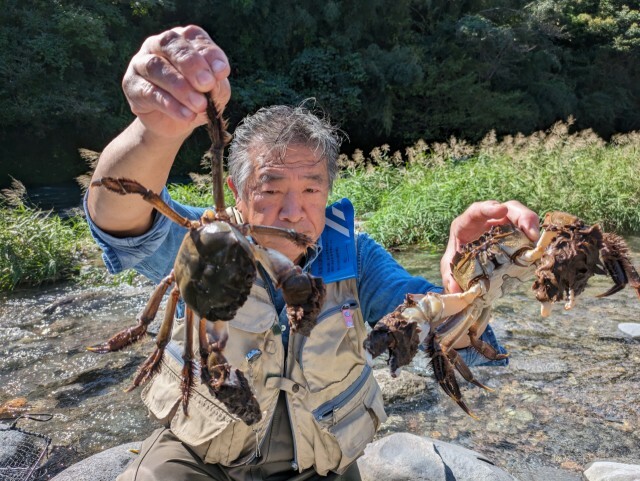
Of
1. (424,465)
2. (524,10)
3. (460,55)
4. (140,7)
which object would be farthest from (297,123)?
(524,10)

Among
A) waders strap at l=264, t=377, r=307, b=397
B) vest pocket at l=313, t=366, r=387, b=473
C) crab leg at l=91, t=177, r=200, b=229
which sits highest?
crab leg at l=91, t=177, r=200, b=229

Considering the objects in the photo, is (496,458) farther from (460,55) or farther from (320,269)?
(460,55)

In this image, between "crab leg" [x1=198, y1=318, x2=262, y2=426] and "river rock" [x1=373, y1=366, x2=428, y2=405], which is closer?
"crab leg" [x1=198, y1=318, x2=262, y2=426]

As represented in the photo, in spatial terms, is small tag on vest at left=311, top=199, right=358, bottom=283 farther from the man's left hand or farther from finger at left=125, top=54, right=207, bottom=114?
finger at left=125, top=54, right=207, bottom=114

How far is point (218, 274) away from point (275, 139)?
3.55 feet

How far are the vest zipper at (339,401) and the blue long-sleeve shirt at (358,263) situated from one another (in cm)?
35

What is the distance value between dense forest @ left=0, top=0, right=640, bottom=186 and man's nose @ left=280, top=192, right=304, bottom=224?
17042 mm

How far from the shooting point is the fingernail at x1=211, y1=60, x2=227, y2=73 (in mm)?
1711

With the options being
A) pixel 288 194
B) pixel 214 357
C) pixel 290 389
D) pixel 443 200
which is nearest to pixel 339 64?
pixel 443 200

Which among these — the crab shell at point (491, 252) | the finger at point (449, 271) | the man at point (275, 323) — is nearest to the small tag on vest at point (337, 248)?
the man at point (275, 323)

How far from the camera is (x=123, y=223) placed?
227 cm

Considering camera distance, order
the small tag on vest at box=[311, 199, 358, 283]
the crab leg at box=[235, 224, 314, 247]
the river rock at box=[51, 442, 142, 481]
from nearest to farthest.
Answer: the crab leg at box=[235, 224, 314, 247] < the small tag on vest at box=[311, 199, 358, 283] < the river rock at box=[51, 442, 142, 481]

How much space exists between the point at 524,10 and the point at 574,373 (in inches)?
920

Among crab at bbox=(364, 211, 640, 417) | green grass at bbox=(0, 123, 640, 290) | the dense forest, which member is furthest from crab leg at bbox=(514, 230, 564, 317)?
the dense forest
